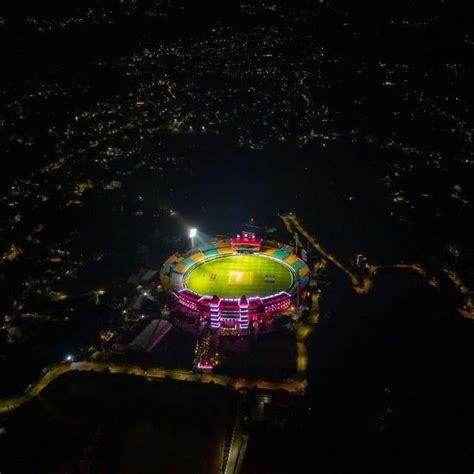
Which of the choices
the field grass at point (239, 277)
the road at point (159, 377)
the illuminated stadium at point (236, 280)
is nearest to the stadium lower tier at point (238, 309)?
the illuminated stadium at point (236, 280)

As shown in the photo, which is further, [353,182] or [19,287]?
[353,182]

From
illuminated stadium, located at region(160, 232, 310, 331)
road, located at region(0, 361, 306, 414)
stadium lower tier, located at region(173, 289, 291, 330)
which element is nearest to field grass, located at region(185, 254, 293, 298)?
illuminated stadium, located at region(160, 232, 310, 331)

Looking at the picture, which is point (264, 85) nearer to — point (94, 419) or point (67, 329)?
point (67, 329)

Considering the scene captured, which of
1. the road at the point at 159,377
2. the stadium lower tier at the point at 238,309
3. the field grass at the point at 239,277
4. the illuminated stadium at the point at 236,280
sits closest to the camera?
the road at the point at 159,377

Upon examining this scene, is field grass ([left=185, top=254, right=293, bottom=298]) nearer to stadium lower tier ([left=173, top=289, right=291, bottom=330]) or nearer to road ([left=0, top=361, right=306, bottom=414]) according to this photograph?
stadium lower tier ([left=173, top=289, right=291, bottom=330])

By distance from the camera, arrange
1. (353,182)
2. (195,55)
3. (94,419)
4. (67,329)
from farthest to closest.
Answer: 1. (195,55)
2. (353,182)
3. (67,329)
4. (94,419)

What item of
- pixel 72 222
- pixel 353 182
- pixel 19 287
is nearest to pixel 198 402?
pixel 19 287

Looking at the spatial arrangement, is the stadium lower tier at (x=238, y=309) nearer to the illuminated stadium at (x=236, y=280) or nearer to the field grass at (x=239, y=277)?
the illuminated stadium at (x=236, y=280)

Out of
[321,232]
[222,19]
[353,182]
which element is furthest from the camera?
[222,19]
